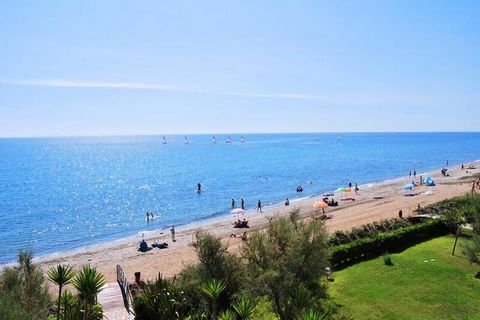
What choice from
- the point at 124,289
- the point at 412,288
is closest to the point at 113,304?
the point at 124,289

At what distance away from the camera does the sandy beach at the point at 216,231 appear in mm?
31812

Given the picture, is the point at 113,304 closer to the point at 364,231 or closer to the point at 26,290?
the point at 26,290

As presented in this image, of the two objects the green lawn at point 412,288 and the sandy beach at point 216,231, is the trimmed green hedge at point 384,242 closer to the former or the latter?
the green lawn at point 412,288

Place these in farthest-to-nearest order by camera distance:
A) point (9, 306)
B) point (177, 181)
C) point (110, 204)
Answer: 1. point (177, 181)
2. point (110, 204)
3. point (9, 306)

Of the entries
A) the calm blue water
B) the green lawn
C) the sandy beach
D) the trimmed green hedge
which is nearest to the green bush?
the trimmed green hedge

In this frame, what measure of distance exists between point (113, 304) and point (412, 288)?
13124 millimetres

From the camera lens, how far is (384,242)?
80.5ft

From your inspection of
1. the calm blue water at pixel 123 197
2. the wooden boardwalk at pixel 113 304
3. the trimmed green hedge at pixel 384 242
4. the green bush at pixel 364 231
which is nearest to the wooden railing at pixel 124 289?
the wooden boardwalk at pixel 113 304

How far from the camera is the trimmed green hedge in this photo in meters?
22.7

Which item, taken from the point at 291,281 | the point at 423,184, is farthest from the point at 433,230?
the point at 423,184

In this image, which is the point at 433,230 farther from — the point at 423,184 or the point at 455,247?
the point at 423,184

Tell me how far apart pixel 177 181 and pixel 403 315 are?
262ft

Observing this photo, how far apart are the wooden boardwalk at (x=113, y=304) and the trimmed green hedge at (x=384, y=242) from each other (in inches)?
415

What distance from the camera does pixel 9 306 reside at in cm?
998
